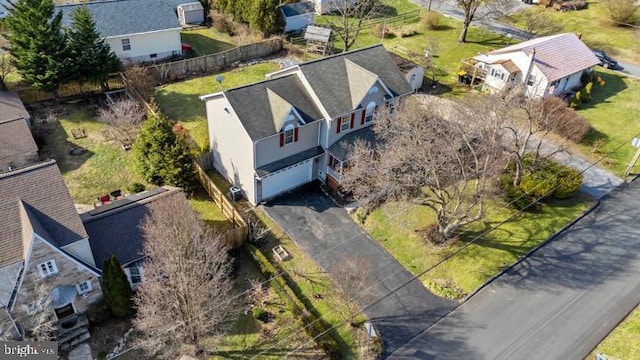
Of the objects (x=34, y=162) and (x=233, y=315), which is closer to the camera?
(x=233, y=315)

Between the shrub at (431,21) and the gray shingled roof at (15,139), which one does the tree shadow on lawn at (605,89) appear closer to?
the shrub at (431,21)

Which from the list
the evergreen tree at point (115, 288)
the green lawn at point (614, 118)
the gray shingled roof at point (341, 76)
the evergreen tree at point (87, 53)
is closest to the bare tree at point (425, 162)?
the gray shingled roof at point (341, 76)

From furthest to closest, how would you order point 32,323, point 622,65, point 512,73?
point 622,65, point 512,73, point 32,323

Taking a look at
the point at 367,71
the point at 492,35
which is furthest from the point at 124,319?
the point at 492,35

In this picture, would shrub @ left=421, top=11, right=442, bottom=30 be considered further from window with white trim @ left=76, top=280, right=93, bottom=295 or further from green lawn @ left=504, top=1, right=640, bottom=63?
window with white trim @ left=76, top=280, right=93, bottom=295

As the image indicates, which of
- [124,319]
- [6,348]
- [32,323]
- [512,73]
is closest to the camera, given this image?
[6,348]

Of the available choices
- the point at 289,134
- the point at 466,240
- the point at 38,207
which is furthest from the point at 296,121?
the point at 38,207

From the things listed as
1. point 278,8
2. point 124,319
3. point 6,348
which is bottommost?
point 124,319

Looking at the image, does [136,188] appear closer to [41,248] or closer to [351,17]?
[41,248]

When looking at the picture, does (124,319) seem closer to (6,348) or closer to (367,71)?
(6,348)
